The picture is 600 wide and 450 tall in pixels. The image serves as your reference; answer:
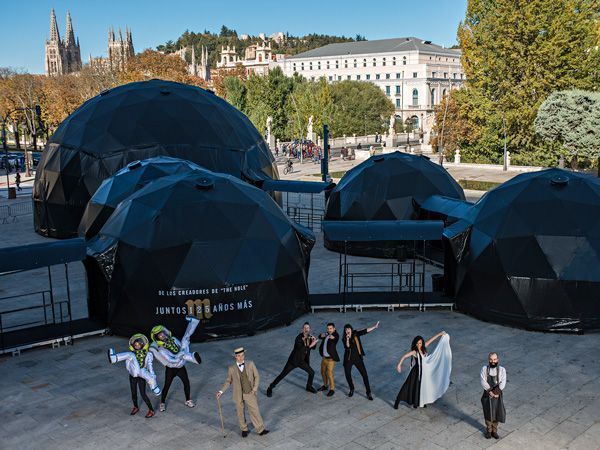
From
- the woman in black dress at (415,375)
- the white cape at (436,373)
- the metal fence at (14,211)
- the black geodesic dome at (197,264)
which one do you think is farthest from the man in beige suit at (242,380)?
the metal fence at (14,211)

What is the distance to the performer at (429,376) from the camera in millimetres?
11953

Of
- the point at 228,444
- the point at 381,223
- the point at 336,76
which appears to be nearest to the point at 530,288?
the point at 381,223

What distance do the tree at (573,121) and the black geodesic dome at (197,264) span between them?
39.5 meters

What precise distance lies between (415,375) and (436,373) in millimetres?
401

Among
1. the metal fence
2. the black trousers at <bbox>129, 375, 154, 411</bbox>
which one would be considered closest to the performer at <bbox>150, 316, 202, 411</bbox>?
the black trousers at <bbox>129, 375, 154, 411</bbox>

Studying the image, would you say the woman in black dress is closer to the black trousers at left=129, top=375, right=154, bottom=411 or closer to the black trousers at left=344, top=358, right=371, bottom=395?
the black trousers at left=344, top=358, right=371, bottom=395

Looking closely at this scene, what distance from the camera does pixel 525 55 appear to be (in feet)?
175

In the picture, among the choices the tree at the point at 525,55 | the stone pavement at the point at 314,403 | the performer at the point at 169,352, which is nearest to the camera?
the stone pavement at the point at 314,403

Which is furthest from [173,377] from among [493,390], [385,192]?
[385,192]

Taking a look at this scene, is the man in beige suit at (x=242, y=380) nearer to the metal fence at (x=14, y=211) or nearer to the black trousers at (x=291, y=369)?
the black trousers at (x=291, y=369)

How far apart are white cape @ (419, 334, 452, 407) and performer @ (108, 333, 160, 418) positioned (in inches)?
202

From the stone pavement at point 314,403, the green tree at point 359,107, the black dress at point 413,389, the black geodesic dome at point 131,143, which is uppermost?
the green tree at point 359,107

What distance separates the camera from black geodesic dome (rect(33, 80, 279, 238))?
28.2 m

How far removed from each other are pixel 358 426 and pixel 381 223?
8461 millimetres
